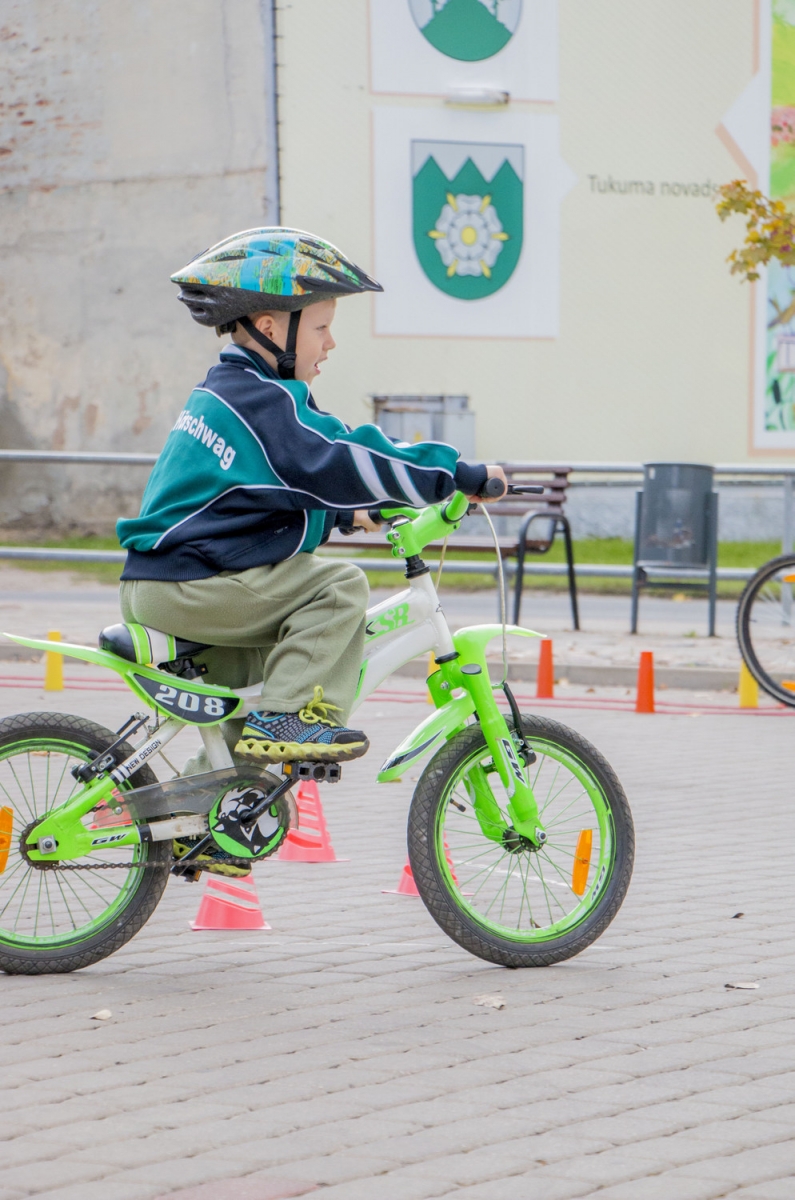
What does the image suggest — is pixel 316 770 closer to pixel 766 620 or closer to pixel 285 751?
pixel 285 751

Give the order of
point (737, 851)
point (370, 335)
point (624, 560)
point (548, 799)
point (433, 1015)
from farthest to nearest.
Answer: point (370, 335) < point (624, 560) < point (737, 851) < point (548, 799) < point (433, 1015)

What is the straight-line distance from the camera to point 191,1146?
314 centimetres

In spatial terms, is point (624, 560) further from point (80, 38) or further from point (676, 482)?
point (80, 38)

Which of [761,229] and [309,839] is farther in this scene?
[761,229]

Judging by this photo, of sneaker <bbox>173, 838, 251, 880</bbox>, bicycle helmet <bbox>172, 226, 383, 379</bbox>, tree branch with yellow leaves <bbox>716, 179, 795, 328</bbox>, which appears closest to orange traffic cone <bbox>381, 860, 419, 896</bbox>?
sneaker <bbox>173, 838, 251, 880</bbox>

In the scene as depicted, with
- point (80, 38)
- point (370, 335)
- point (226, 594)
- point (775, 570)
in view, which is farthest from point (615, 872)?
point (80, 38)

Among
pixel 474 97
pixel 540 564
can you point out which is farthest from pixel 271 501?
pixel 474 97

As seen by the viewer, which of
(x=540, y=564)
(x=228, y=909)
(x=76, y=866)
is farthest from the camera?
(x=540, y=564)

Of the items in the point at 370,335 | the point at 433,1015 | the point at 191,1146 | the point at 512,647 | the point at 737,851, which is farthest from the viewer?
the point at 370,335

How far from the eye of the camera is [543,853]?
183 inches

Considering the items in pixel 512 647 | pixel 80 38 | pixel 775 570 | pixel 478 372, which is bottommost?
pixel 512 647

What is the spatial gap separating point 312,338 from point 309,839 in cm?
213

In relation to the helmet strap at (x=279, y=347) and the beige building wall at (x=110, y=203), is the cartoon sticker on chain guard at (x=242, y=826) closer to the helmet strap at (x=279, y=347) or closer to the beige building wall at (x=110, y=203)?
the helmet strap at (x=279, y=347)

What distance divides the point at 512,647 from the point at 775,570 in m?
3.09
